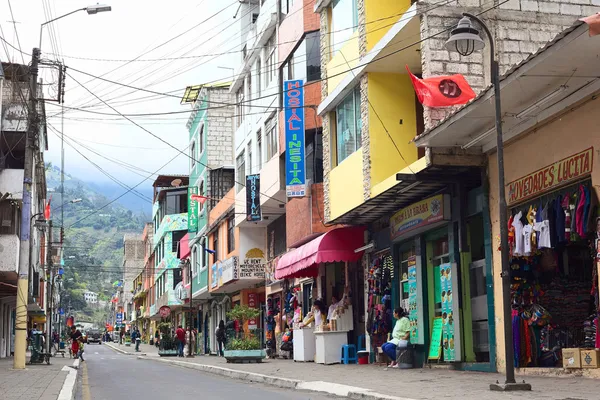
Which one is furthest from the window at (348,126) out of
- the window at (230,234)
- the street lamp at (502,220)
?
the window at (230,234)

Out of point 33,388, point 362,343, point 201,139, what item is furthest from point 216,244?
point 33,388

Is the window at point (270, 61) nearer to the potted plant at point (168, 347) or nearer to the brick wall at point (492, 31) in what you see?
the brick wall at point (492, 31)

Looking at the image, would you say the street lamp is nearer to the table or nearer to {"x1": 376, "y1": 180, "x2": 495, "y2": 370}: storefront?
{"x1": 376, "y1": 180, "x2": 495, "y2": 370}: storefront

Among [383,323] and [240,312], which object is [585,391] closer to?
[383,323]

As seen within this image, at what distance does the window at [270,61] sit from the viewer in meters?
32.8

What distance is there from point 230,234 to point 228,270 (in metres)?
2.84

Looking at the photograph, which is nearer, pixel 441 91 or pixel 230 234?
pixel 441 91

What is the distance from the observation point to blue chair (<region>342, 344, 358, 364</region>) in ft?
78.7

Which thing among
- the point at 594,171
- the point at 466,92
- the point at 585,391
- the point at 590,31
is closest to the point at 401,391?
the point at 585,391

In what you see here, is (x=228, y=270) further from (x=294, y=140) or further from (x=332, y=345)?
(x=332, y=345)

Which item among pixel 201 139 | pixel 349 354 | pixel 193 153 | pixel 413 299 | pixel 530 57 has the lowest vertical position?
pixel 349 354

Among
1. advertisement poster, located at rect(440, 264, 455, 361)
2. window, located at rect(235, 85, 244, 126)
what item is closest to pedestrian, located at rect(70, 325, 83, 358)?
window, located at rect(235, 85, 244, 126)

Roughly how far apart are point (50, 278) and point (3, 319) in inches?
680

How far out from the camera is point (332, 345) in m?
24.3
